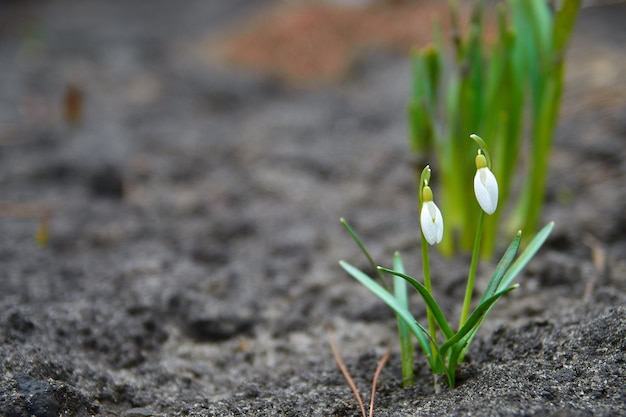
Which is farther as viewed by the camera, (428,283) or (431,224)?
(428,283)

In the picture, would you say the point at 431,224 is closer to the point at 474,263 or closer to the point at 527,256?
the point at 474,263

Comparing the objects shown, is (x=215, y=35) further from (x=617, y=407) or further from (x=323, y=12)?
(x=617, y=407)

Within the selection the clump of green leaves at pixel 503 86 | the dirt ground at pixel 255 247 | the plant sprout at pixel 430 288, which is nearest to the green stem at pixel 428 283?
the plant sprout at pixel 430 288

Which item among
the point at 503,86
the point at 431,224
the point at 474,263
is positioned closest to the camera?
A: the point at 431,224

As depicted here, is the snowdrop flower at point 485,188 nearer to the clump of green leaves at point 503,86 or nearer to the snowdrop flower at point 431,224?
the snowdrop flower at point 431,224

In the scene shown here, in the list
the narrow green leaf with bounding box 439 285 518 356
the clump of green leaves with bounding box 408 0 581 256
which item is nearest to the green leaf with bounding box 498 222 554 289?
the narrow green leaf with bounding box 439 285 518 356

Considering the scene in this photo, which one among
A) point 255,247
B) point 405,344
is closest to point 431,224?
point 405,344

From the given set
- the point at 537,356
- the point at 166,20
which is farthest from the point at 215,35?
the point at 537,356
